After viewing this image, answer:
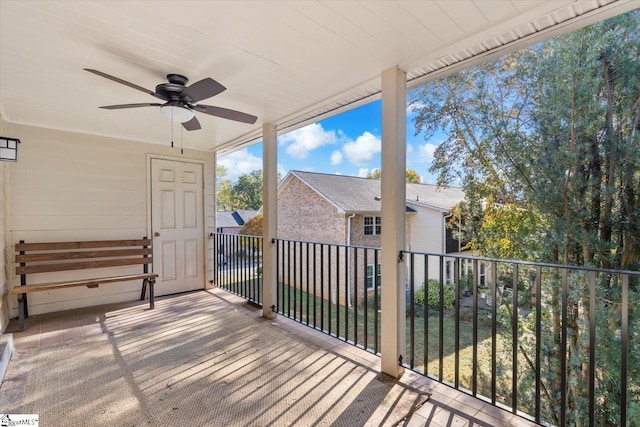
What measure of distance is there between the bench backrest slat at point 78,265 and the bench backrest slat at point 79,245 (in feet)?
0.60

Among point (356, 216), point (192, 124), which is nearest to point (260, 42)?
point (192, 124)

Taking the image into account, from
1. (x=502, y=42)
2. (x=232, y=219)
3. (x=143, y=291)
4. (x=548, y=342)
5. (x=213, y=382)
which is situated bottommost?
(x=548, y=342)

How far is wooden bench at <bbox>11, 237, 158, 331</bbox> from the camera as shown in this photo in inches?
124

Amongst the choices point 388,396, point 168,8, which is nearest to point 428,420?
point 388,396

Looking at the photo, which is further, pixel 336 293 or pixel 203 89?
pixel 336 293

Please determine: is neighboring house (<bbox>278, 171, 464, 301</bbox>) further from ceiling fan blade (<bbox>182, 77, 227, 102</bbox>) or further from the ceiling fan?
ceiling fan blade (<bbox>182, 77, 227, 102</bbox>)

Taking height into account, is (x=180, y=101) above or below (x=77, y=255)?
above

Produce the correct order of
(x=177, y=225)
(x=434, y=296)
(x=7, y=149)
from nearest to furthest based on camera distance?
1. (x=7, y=149)
2. (x=177, y=225)
3. (x=434, y=296)

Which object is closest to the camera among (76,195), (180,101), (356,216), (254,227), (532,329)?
(180,101)

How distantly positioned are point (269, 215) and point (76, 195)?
7.89ft

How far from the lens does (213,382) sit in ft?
6.65

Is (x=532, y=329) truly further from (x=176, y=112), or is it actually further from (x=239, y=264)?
(x=176, y=112)

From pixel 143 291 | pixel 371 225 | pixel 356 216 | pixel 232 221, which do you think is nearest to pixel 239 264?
pixel 143 291

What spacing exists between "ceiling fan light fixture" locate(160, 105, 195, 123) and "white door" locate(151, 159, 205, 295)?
7.27ft
